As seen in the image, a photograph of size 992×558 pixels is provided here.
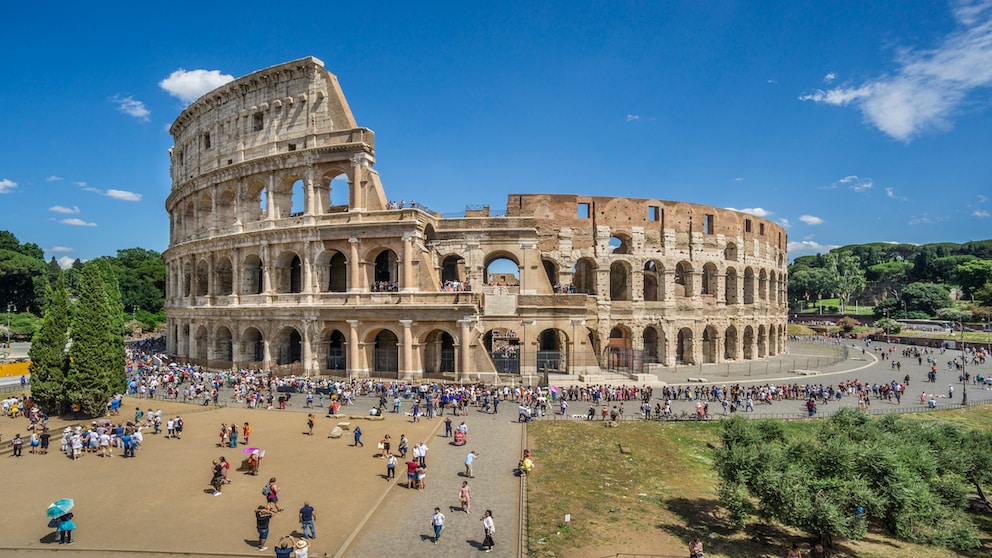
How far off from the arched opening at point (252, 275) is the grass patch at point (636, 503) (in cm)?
2477

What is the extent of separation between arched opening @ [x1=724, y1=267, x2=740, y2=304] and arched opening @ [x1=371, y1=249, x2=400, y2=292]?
29.6 m

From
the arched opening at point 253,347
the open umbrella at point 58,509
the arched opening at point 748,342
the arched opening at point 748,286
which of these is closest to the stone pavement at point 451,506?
the open umbrella at point 58,509

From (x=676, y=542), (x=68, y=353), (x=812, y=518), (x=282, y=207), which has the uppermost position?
(x=282, y=207)

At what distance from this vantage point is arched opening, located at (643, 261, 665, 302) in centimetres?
4334

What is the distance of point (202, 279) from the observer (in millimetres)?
42594

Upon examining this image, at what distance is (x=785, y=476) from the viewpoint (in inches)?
524

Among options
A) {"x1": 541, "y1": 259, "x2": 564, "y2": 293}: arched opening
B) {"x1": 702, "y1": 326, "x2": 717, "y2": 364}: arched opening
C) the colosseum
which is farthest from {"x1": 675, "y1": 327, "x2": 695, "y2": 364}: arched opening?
{"x1": 541, "y1": 259, "x2": 564, "y2": 293}: arched opening

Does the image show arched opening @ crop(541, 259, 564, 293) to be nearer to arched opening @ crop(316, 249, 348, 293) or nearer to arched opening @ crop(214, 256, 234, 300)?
arched opening @ crop(316, 249, 348, 293)

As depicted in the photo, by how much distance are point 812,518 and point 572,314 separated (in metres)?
22.5

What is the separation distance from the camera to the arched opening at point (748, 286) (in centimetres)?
4916

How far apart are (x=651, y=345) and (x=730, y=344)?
8.04m

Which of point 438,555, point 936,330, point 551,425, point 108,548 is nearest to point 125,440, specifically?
point 108,548

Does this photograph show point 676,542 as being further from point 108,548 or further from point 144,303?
point 144,303

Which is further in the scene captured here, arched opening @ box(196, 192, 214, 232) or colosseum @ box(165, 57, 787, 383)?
arched opening @ box(196, 192, 214, 232)
